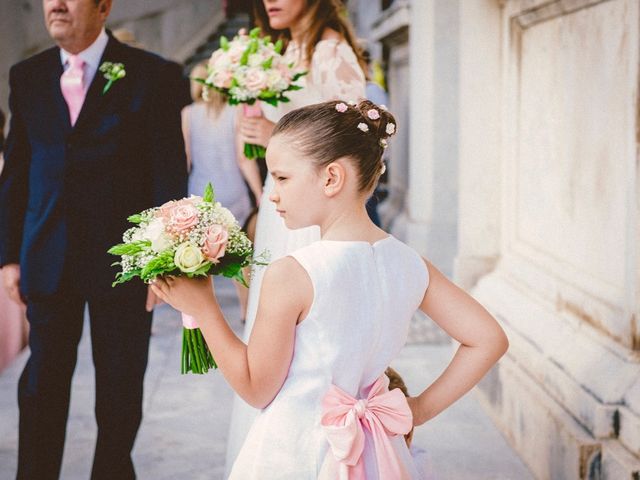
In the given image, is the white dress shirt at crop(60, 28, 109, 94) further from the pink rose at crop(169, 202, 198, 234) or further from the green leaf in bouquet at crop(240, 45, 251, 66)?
the pink rose at crop(169, 202, 198, 234)

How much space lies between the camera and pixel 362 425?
2.36 meters

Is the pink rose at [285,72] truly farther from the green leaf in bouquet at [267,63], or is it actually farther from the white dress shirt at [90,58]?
the white dress shirt at [90,58]

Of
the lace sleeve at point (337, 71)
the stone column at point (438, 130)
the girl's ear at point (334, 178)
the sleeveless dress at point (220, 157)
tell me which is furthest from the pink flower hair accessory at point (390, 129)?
the stone column at point (438, 130)

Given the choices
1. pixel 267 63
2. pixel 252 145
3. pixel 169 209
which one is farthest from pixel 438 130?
pixel 169 209

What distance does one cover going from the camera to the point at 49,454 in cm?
387

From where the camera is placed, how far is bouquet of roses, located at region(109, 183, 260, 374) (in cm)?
A: 235

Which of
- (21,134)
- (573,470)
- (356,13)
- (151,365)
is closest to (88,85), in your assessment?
(21,134)

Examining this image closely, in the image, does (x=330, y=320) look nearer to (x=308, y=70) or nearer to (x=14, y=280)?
(x=14, y=280)

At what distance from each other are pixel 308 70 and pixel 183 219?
80.7 inches

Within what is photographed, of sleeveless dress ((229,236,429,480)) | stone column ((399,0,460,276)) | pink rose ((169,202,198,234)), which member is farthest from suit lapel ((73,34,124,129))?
stone column ((399,0,460,276))

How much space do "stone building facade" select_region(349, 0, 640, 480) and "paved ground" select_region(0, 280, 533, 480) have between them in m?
0.16

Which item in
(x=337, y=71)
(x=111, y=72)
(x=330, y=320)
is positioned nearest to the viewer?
(x=330, y=320)

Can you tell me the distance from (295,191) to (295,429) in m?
0.53

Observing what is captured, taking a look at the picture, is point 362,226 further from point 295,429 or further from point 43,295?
point 43,295
